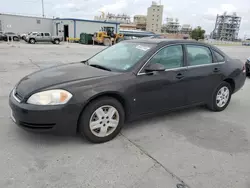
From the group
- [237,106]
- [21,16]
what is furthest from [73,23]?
[237,106]

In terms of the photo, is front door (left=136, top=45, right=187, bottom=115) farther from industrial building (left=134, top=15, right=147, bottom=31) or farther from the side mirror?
industrial building (left=134, top=15, right=147, bottom=31)

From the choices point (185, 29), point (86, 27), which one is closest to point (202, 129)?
point (86, 27)

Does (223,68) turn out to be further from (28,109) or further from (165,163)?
(28,109)

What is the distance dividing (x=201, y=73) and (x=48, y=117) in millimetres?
2805

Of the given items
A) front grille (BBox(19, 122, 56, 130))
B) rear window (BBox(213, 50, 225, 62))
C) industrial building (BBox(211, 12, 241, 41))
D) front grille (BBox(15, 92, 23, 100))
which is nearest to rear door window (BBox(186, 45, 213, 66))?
rear window (BBox(213, 50, 225, 62))

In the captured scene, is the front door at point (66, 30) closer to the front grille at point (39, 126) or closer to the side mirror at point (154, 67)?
the side mirror at point (154, 67)

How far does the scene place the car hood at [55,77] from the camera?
293 centimetres

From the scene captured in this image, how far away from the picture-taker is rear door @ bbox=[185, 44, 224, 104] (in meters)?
3.94

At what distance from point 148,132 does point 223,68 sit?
→ 2.18 m

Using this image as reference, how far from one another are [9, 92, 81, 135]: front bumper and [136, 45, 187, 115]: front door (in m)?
1.04

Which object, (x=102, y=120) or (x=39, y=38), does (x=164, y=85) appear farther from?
(x=39, y=38)

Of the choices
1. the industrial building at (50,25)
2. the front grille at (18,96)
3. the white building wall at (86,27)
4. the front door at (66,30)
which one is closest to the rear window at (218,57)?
the front grille at (18,96)

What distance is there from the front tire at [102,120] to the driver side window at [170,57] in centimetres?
102

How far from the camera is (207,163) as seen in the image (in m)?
2.77
